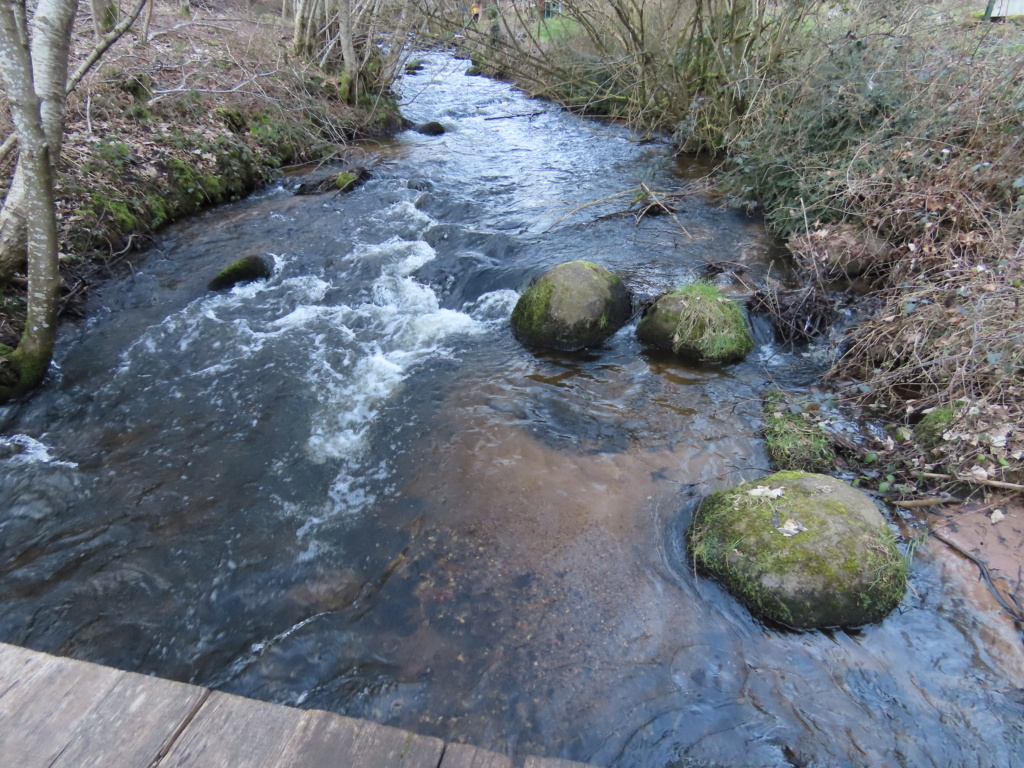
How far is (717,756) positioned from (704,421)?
2893 mm

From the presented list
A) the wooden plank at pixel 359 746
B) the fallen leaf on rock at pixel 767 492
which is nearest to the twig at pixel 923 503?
the fallen leaf on rock at pixel 767 492

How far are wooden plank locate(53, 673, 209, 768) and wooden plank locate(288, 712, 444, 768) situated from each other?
1.57 feet

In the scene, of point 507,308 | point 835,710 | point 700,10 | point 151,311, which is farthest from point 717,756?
point 700,10

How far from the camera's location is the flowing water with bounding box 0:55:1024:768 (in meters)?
3.13

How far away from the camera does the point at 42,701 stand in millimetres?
2107

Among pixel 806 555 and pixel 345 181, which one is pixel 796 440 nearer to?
pixel 806 555

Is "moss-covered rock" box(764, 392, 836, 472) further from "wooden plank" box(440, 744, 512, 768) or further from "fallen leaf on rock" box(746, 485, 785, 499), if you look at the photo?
"wooden plank" box(440, 744, 512, 768)

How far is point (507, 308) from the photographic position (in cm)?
714

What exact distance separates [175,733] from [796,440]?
4680mm

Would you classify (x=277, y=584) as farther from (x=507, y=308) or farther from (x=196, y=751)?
(x=507, y=308)

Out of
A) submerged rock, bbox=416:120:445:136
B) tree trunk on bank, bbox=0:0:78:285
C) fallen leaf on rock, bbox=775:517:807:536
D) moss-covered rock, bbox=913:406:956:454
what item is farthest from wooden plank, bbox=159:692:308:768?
submerged rock, bbox=416:120:445:136

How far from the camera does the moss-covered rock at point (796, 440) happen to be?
183 inches

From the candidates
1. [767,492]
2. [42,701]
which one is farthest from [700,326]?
[42,701]

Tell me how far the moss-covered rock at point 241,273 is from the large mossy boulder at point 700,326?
17.6ft
